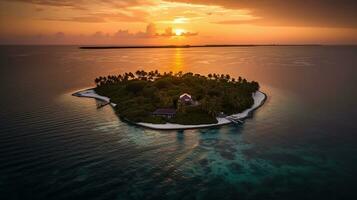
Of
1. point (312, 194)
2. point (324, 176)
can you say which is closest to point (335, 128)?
point (324, 176)

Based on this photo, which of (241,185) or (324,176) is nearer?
(241,185)

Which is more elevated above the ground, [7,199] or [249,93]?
[249,93]

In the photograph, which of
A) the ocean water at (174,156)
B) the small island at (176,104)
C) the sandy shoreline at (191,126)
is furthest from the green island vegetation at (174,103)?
the ocean water at (174,156)

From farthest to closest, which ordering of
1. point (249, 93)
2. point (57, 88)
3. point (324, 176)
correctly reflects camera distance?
1. point (57, 88)
2. point (249, 93)
3. point (324, 176)

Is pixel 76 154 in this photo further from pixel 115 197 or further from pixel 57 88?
pixel 57 88

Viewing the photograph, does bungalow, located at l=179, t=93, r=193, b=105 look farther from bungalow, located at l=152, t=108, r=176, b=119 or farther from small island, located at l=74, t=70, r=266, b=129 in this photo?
bungalow, located at l=152, t=108, r=176, b=119

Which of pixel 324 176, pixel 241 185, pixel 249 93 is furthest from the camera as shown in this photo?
pixel 249 93

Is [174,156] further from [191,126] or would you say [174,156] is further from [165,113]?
[165,113]

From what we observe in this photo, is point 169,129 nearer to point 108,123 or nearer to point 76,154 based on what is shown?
point 108,123
